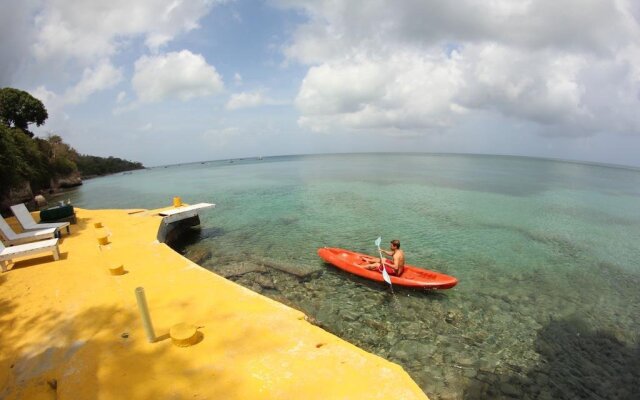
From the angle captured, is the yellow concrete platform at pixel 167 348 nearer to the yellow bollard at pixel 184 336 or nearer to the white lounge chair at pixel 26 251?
the yellow bollard at pixel 184 336

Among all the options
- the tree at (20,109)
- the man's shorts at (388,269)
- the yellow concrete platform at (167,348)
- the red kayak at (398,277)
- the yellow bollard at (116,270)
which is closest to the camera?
the yellow concrete platform at (167,348)

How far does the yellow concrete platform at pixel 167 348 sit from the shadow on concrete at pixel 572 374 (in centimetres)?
362

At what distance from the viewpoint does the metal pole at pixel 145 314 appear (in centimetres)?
462

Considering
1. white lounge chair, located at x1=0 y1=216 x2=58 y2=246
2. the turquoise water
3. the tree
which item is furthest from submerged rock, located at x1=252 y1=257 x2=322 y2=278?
the tree

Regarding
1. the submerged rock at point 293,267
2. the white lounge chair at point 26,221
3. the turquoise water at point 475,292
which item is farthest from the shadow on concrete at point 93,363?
the white lounge chair at point 26,221

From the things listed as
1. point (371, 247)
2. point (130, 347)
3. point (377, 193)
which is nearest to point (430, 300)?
point (371, 247)

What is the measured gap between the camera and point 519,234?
1755 cm

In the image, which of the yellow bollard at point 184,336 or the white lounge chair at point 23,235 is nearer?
the yellow bollard at point 184,336

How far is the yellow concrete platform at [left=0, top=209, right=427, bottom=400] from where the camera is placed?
4000mm

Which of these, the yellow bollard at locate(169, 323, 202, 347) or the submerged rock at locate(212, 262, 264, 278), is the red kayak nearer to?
the submerged rock at locate(212, 262, 264, 278)

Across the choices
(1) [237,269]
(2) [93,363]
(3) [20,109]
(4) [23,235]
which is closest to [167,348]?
(2) [93,363]

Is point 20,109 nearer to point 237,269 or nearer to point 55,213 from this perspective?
point 55,213

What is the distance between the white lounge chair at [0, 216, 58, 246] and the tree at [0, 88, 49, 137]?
36.6 meters

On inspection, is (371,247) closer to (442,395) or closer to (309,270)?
(309,270)
